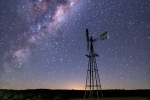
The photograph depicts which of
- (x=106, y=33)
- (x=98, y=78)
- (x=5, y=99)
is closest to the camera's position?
(x=106, y=33)

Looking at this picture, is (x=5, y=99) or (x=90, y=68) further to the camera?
(x=5, y=99)

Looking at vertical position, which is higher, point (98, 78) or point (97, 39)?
point (97, 39)

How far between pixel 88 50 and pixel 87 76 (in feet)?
11.2

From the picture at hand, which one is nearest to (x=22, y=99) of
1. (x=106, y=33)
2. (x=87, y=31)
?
(x=87, y=31)

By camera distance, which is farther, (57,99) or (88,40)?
(57,99)

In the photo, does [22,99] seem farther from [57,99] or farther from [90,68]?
[90,68]

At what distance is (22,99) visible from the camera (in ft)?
119

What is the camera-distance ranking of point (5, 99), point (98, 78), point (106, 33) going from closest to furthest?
1. point (106, 33)
2. point (98, 78)
3. point (5, 99)

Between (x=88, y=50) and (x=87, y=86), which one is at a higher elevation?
(x=88, y=50)

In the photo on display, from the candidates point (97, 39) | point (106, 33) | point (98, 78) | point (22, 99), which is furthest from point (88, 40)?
point (22, 99)

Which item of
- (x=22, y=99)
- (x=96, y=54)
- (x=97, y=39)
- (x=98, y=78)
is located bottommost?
(x=22, y=99)

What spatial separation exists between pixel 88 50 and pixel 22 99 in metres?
17.8

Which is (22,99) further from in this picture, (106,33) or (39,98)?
(106,33)

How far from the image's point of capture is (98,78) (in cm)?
2509
